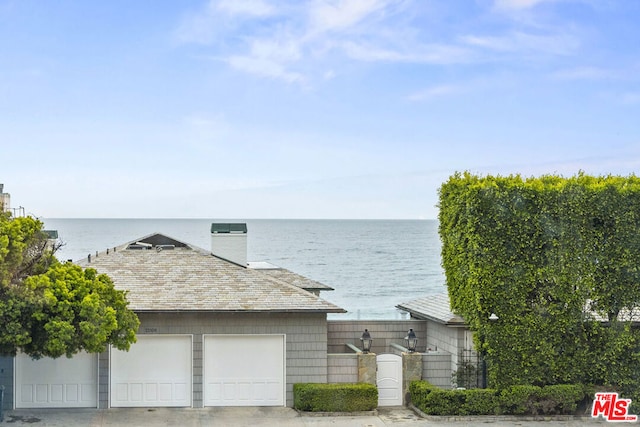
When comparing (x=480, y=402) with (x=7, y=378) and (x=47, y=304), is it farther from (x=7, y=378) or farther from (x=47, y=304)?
(x=7, y=378)

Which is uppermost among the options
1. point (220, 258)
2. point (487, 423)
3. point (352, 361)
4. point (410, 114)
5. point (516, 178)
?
point (410, 114)

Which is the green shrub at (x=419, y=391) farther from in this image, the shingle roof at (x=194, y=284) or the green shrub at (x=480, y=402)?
the shingle roof at (x=194, y=284)

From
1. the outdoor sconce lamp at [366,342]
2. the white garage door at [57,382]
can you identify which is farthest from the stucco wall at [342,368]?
the white garage door at [57,382]

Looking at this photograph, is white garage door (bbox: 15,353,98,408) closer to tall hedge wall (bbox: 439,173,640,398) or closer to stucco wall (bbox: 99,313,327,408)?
stucco wall (bbox: 99,313,327,408)

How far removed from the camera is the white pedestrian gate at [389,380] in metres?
21.5

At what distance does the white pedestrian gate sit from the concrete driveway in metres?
0.54

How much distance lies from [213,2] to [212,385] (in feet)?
37.8

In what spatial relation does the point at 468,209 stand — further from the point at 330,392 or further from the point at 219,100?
the point at 219,100

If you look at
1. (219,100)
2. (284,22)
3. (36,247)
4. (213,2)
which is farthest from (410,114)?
(36,247)

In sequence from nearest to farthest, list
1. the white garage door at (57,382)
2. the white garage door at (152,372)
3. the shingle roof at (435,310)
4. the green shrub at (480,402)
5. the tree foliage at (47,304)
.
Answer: the tree foliage at (47,304) < the green shrub at (480,402) < the white garage door at (57,382) < the white garage door at (152,372) < the shingle roof at (435,310)

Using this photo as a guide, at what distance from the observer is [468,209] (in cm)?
2064

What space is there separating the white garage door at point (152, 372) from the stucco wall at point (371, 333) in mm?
4656

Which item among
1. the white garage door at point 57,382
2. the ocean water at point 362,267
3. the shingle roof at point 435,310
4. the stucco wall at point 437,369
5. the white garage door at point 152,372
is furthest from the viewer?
the ocean water at point 362,267

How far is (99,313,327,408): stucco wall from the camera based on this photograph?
68.2 feet
